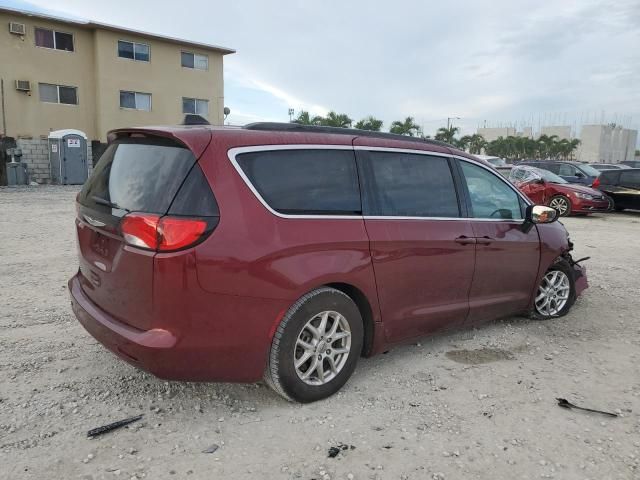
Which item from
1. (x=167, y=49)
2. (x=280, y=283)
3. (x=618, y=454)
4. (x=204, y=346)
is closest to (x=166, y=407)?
(x=204, y=346)

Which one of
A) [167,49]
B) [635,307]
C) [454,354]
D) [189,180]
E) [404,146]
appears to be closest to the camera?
[189,180]

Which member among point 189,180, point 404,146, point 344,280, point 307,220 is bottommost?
point 344,280

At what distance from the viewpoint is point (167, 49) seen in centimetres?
2608

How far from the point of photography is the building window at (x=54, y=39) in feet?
75.4

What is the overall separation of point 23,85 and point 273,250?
24550mm

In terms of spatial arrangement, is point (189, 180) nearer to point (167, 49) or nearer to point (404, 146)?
point (404, 146)

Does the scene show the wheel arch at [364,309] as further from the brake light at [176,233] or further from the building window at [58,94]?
the building window at [58,94]

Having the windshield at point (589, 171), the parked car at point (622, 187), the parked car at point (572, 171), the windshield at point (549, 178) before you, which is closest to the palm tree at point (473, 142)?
the windshield at point (589, 171)

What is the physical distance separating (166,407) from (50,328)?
5.92ft

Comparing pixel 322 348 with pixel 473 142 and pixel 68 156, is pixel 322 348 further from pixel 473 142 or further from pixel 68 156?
pixel 473 142

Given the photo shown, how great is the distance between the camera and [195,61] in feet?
88.8

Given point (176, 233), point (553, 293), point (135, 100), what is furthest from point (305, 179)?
point (135, 100)

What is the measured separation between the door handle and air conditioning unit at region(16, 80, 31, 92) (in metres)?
24.4

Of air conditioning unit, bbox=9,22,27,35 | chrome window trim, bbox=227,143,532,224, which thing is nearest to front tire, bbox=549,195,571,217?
chrome window trim, bbox=227,143,532,224
